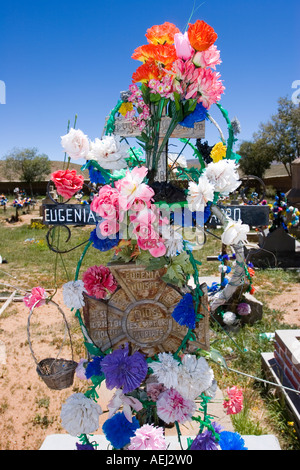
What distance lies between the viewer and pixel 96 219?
1915mm

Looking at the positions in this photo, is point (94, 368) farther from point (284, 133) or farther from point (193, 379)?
point (284, 133)

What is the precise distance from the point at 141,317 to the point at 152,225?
531mm

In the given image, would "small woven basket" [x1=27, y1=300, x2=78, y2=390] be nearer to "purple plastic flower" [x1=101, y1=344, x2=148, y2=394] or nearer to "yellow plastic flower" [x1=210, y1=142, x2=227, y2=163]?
"purple plastic flower" [x1=101, y1=344, x2=148, y2=394]

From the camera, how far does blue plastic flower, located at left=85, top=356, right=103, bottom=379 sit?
1765 millimetres

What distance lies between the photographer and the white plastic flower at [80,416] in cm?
168

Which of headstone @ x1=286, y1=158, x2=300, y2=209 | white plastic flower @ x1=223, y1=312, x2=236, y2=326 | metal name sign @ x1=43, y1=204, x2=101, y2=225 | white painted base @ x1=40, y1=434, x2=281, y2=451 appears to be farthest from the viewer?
headstone @ x1=286, y1=158, x2=300, y2=209

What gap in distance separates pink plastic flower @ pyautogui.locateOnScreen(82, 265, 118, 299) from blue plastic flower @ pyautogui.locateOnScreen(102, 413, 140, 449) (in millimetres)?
613

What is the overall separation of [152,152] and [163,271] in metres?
0.61

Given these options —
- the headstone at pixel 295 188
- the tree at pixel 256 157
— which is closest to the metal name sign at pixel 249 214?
the headstone at pixel 295 188

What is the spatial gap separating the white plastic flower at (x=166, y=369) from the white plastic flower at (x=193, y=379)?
0.11 ft

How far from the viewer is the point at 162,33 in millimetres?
1548

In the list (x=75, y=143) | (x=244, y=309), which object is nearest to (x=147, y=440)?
(x=75, y=143)

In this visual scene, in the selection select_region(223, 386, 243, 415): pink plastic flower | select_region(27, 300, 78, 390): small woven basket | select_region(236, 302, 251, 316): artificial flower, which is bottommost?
select_region(236, 302, 251, 316): artificial flower

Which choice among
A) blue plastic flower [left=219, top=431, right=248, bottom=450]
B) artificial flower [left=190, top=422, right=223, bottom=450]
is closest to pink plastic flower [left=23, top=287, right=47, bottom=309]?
artificial flower [left=190, top=422, right=223, bottom=450]
